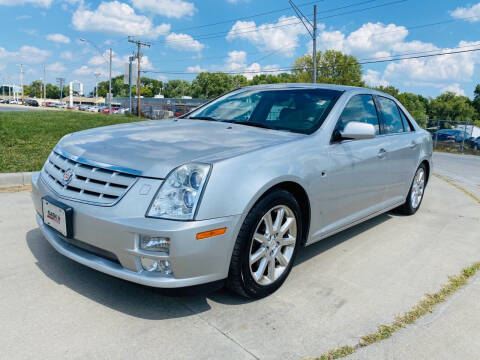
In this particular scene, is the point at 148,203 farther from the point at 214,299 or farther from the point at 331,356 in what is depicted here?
the point at 331,356

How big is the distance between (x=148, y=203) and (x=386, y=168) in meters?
2.69

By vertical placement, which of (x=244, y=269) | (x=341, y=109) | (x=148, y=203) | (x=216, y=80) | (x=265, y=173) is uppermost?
(x=216, y=80)

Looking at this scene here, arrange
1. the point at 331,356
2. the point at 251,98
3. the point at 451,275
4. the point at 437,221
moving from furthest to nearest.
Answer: the point at 437,221 < the point at 251,98 < the point at 451,275 < the point at 331,356

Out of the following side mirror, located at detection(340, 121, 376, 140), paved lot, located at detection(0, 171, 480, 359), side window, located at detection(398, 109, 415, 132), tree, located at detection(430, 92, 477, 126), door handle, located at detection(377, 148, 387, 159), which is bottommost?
paved lot, located at detection(0, 171, 480, 359)

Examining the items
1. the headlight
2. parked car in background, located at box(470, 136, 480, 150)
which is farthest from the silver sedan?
parked car in background, located at box(470, 136, 480, 150)

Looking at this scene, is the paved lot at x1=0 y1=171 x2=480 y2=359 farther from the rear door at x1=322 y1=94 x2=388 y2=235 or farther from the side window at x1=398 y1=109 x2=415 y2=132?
the side window at x1=398 y1=109 x2=415 y2=132

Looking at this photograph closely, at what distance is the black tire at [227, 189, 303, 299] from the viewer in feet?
8.01

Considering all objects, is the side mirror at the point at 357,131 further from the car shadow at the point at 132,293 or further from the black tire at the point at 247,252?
the car shadow at the point at 132,293

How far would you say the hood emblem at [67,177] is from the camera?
2.59 meters

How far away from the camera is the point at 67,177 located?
2613mm

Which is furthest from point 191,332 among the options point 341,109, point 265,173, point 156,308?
point 341,109

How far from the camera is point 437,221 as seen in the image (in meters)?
5.05

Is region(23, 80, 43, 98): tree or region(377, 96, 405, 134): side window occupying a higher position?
region(23, 80, 43, 98): tree

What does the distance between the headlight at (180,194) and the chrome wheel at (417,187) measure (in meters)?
3.64
